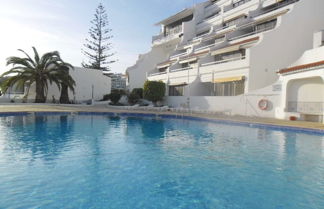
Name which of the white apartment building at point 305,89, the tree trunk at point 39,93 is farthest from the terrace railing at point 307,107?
the tree trunk at point 39,93

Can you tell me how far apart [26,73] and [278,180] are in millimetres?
25557

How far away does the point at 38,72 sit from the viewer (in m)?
24.5

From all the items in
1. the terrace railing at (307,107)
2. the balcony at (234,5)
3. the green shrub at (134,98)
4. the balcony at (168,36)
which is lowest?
the terrace railing at (307,107)

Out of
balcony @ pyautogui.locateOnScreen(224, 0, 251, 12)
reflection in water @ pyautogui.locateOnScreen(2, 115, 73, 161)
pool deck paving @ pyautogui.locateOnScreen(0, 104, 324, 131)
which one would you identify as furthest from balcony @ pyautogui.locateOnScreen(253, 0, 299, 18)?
reflection in water @ pyautogui.locateOnScreen(2, 115, 73, 161)

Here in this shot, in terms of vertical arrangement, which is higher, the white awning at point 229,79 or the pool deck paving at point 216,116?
the white awning at point 229,79

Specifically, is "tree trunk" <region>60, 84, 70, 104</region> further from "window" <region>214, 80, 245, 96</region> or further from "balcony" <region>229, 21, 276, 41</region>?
"balcony" <region>229, 21, 276, 41</region>

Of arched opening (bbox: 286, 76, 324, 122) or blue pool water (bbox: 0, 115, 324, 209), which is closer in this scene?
blue pool water (bbox: 0, 115, 324, 209)

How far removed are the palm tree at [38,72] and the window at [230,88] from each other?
52.3ft

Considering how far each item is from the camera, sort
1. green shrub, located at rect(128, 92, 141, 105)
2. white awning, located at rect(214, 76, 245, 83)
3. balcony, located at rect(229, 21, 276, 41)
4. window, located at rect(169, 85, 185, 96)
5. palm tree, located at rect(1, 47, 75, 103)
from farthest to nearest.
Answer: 1. green shrub, located at rect(128, 92, 141, 105)
2. window, located at rect(169, 85, 185, 96)
3. palm tree, located at rect(1, 47, 75, 103)
4. balcony, located at rect(229, 21, 276, 41)
5. white awning, located at rect(214, 76, 245, 83)

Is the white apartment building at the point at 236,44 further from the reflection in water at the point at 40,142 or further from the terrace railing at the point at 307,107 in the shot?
the reflection in water at the point at 40,142

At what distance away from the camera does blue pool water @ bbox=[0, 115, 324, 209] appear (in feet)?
13.5

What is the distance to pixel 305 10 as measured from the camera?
66.0ft

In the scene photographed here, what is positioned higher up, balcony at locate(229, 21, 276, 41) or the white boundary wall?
balcony at locate(229, 21, 276, 41)

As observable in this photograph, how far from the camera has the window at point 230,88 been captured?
20.8 meters
